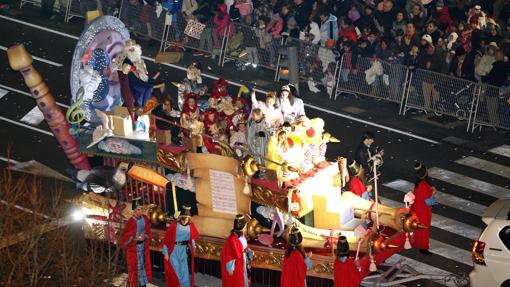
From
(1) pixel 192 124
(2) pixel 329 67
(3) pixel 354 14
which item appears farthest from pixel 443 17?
(1) pixel 192 124

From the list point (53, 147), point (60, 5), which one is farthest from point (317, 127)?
point (60, 5)

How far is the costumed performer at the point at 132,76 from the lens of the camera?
2898cm

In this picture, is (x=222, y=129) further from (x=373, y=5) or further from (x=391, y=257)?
(x=373, y=5)

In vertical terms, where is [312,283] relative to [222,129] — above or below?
below

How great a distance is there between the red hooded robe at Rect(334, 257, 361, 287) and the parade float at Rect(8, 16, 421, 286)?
318mm

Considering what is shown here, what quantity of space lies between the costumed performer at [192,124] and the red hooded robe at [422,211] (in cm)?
439

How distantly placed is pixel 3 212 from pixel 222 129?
588 centimetres

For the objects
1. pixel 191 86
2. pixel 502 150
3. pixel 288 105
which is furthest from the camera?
pixel 502 150

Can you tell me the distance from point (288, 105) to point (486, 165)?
643 centimetres

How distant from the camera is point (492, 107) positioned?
3422 cm

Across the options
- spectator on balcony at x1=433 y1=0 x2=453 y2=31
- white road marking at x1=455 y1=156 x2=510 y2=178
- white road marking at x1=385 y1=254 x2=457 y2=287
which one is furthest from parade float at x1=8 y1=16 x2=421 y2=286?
spectator on balcony at x1=433 y1=0 x2=453 y2=31

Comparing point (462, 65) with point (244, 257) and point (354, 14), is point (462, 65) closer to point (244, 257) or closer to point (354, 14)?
point (354, 14)

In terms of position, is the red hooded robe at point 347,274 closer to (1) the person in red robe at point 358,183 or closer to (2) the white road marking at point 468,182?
(1) the person in red robe at point 358,183

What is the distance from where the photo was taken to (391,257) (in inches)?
1126
